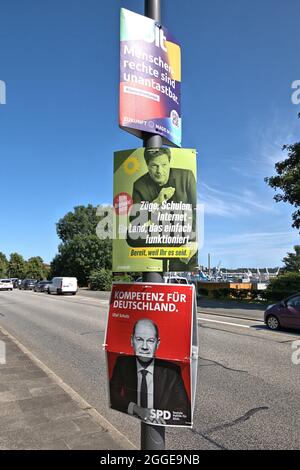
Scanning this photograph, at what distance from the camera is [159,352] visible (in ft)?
9.52

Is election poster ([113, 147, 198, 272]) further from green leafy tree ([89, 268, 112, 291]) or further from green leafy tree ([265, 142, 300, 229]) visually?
green leafy tree ([89, 268, 112, 291])

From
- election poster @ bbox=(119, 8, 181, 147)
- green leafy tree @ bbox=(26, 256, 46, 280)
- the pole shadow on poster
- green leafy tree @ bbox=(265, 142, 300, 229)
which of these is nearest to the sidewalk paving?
the pole shadow on poster

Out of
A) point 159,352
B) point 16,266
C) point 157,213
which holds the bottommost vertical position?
point 159,352

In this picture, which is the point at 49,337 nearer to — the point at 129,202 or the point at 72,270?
the point at 129,202

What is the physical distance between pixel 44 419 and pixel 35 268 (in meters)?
100

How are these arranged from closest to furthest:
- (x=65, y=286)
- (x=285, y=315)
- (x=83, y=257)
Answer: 1. (x=285, y=315)
2. (x=65, y=286)
3. (x=83, y=257)

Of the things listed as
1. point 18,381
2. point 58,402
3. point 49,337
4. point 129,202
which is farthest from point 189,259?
point 49,337

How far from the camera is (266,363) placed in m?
8.45

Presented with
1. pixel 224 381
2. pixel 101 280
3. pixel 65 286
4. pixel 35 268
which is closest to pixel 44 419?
pixel 224 381

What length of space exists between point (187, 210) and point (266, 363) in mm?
6502

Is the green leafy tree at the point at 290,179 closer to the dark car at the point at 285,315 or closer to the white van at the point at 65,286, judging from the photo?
the dark car at the point at 285,315

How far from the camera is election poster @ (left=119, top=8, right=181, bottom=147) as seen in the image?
9.91 feet

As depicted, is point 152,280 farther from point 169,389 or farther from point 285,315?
point 285,315

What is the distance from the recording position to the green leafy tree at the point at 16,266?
107 m
